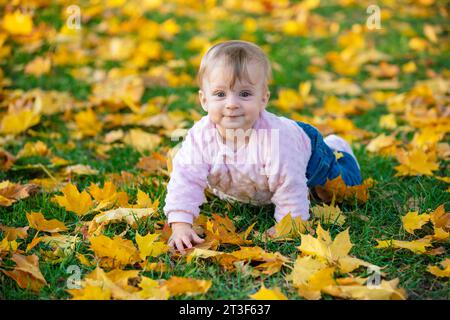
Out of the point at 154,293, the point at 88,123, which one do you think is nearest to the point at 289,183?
the point at 154,293

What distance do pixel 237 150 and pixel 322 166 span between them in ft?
1.45

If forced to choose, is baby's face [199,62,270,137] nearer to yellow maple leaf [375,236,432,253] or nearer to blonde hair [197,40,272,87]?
blonde hair [197,40,272,87]

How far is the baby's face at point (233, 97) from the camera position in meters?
2.11

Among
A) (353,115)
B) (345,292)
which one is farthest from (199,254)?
(353,115)

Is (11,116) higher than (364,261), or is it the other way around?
(11,116)

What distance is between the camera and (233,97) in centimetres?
212

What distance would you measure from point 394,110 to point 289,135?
1.79 metres

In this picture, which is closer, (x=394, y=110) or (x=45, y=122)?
(x=45, y=122)

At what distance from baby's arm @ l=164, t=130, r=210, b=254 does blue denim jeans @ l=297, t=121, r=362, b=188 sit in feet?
1.64

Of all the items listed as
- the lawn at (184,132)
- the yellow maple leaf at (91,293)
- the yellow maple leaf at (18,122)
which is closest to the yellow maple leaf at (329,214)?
the lawn at (184,132)

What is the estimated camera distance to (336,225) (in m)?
2.26

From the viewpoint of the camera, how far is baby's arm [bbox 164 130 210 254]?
2154mm

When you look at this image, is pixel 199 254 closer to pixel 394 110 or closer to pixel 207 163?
pixel 207 163

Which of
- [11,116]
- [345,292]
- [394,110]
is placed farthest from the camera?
[394,110]
